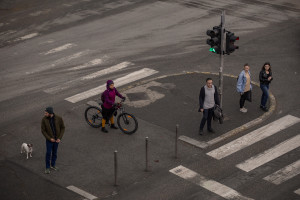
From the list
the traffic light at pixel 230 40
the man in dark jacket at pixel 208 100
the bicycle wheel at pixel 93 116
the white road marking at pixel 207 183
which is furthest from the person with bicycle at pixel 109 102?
the traffic light at pixel 230 40

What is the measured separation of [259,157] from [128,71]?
7265 mm

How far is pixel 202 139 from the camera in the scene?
54.8 ft

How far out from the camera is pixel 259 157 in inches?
618

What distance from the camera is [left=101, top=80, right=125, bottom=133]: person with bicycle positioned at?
16.7 m

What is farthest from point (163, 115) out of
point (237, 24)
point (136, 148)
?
point (237, 24)

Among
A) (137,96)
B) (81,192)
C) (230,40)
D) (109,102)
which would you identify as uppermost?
(230,40)

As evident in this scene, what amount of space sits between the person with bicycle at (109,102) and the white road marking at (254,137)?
308 cm

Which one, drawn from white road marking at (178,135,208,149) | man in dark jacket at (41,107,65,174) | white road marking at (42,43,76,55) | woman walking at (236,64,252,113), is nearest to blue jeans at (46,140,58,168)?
man in dark jacket at (41,107,65,174)

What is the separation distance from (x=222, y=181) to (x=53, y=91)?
305 inches

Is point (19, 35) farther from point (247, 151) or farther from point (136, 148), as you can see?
point (247, 151)

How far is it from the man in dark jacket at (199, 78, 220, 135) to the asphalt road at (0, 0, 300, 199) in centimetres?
84

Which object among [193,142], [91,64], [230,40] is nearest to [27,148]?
[193,142]

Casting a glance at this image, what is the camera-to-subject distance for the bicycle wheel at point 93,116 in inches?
687

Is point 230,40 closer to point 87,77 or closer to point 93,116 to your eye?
point 93,116
